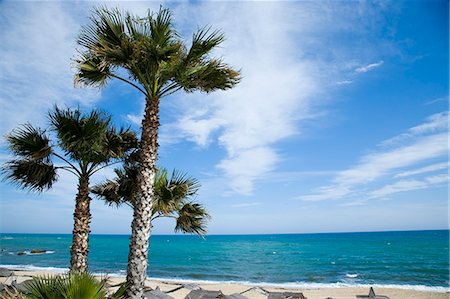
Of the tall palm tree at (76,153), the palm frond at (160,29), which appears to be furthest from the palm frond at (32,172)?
the palm frond at (160,29)

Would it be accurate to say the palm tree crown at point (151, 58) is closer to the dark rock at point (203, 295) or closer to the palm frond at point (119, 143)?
the palm frond at point (119, 143)

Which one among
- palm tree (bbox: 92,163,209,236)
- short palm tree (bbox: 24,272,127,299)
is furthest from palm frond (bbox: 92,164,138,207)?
short palm tree (bbox: 24,272,127,299)

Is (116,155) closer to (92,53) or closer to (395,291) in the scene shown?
(92,53)

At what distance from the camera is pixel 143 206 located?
6.65 meters

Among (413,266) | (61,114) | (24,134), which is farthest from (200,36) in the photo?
(413,266)

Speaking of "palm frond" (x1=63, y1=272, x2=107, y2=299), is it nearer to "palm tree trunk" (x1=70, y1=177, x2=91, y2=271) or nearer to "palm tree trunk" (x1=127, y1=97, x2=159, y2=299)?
"palm tree trunk" (x1=127, y1=97, x2=159, y2=299)

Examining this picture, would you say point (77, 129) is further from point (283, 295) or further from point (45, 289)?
point (283, 295)

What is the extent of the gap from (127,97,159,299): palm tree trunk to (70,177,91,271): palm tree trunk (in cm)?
191

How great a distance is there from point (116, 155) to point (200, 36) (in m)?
3.82

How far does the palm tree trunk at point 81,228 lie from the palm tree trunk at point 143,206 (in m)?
1.91

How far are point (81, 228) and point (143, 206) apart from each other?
7.67 feet

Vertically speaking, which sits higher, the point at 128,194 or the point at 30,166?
the point at 30,166

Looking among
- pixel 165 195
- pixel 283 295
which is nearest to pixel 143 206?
pixel 165 195

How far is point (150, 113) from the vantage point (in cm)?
709
